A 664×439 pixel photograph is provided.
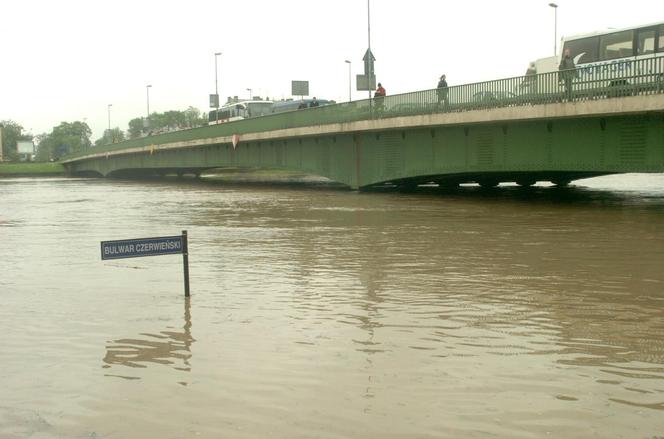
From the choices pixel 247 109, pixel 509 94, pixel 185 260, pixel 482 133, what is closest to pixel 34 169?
pixel 247 109

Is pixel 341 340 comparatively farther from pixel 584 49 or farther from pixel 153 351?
pixel 584 49

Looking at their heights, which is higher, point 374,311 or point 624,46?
point 624,46

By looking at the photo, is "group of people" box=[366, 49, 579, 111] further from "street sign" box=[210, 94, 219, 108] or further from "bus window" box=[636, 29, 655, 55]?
"street sign" box=[210, 94, 219, 108]

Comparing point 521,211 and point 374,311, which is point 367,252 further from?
point 521,211

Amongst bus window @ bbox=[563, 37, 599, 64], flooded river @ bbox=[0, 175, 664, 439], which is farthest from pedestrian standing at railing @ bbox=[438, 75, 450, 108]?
flooded river @ bbox=[0, 175, 664, 439]

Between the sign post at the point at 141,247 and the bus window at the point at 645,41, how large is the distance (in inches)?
822

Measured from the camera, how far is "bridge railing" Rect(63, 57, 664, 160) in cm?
2173

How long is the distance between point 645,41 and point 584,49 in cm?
312

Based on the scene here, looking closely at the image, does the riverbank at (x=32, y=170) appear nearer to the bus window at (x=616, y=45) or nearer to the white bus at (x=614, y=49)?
the white bus at (x=614, y=49)

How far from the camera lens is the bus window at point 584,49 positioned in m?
28.3

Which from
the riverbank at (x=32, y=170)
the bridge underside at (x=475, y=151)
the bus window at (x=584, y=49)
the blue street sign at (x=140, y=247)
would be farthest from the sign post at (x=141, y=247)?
the riverbank at (x=32, y=170)

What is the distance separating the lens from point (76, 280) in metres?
11.7

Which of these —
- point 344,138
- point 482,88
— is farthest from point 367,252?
point 344,138

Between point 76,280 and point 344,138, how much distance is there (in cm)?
2648
